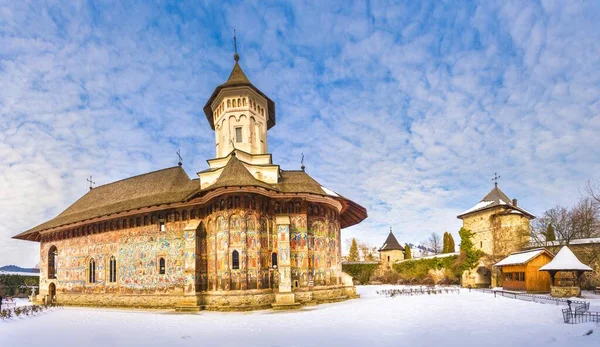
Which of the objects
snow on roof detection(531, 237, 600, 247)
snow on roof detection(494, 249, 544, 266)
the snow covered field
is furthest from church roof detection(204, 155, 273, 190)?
snow on roof detection(531, 237, 600, 247)

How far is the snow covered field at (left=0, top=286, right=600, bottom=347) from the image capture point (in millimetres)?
11922

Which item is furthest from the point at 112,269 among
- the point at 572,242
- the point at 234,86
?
the point at 572,242

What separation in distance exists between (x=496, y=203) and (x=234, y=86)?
88.4 ft

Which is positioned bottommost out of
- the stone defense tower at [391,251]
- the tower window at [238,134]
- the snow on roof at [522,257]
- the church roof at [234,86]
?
the stone defense tower at [391,251]

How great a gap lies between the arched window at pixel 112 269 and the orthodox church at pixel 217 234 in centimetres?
7

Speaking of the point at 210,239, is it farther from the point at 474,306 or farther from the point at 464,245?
the point at 464,245

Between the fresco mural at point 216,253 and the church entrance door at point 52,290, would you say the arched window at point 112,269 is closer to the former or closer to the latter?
the fresco mural at point 216,253

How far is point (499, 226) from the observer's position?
Result: 1515 inches

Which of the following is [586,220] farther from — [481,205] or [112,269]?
[112,269]

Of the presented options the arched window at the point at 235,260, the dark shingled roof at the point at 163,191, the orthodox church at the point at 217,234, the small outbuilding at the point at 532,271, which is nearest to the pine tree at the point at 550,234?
the small outbuilding at the point at 532,271

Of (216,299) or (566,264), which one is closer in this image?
(216,299)

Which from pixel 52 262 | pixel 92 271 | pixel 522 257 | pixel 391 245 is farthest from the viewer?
pixel 391 245

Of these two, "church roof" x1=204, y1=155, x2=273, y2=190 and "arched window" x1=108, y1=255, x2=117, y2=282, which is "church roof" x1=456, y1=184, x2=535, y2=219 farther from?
"arched window" x1=108, y1=255, x2=117, y2=282

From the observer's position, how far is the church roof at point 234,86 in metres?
28.4
